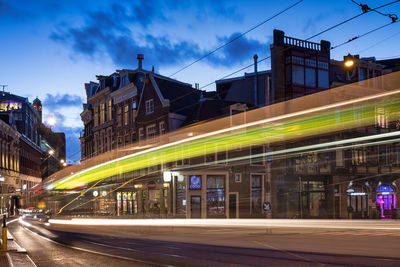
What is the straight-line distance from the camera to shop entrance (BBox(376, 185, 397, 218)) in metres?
41.6

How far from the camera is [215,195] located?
123ft

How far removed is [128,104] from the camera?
158 feet

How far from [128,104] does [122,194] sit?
9.34 meters

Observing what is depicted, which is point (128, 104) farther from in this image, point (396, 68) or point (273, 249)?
point (273, 249)

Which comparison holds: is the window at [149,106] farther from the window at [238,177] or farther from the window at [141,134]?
the window at [238,177]

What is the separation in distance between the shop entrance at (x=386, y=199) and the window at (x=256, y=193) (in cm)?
1147

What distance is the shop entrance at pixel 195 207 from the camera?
36.9 metres

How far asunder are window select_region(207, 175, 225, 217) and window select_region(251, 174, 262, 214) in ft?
8.19

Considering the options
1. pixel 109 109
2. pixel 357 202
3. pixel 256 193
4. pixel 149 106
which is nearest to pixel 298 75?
pixel 256 193

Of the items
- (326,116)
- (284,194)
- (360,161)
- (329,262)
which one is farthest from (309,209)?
(329,262)

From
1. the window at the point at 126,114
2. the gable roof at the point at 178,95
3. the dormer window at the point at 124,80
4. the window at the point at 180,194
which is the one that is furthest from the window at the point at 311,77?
the dormer window at the point at 124,80

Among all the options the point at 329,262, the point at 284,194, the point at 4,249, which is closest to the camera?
the point at 329,262

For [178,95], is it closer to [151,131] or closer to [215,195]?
[151,131]

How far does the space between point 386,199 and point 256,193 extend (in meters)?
12.6
